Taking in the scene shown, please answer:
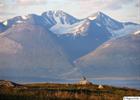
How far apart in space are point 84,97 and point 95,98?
85 cm

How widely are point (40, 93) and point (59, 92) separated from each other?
6.10 feet

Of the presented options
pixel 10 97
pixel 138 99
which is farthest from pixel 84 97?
pixel 138 99

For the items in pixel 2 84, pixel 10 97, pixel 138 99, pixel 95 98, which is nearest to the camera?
pixel 138 99

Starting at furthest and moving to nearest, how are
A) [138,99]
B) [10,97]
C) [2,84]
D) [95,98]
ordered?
1. [2,84]
2. [95,98]
3. [10,97]
4. [138,99]

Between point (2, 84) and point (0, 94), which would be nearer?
point (0, 94)

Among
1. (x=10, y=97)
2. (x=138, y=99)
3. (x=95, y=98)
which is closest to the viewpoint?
(x=138, y=99)

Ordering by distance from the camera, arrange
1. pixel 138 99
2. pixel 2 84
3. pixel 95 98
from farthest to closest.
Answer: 1. pixel 2 84
2. pixel 95 98
3. pixel 138 99

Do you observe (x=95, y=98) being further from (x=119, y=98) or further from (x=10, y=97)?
(x=10, y=97)

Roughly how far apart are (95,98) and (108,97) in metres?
1.39

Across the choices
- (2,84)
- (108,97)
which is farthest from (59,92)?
(2,84)

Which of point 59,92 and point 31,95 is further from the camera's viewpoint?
point 59,92

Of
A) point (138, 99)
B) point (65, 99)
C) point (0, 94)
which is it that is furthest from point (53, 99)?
point (138, 99)

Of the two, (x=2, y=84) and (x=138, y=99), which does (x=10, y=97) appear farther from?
(x=2, y=84)

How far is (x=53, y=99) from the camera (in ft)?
127
